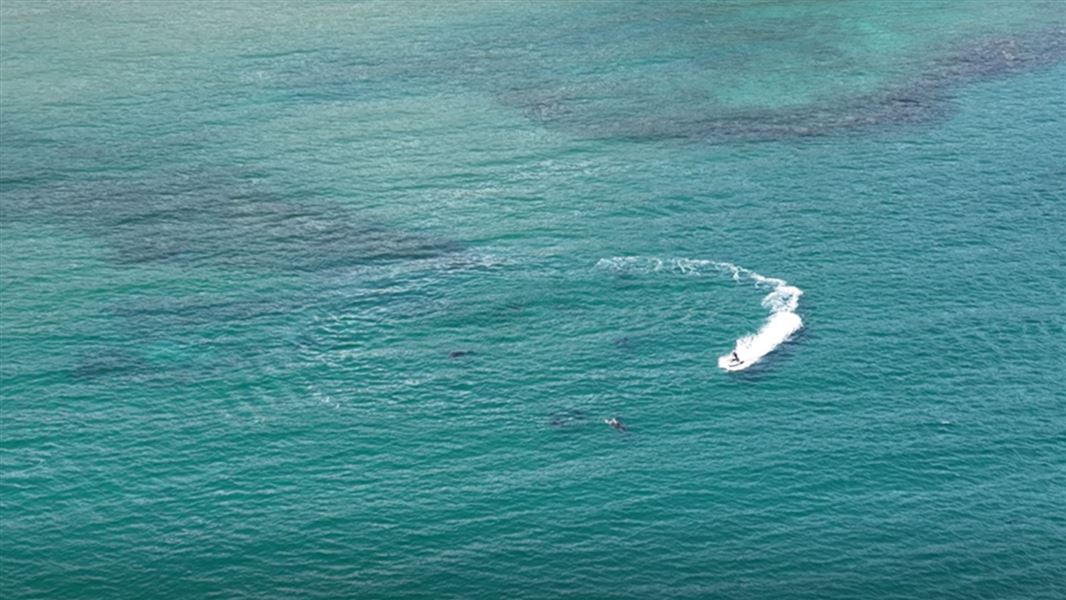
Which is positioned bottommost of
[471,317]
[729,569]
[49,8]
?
[729,569]

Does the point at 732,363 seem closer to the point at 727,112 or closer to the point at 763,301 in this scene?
the point at 763,301

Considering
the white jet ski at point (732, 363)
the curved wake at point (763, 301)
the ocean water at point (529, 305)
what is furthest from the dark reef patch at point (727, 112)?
the white jet ski at point (732, 363)

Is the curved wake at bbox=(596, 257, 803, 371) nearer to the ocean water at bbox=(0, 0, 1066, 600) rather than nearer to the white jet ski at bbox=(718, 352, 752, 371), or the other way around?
the white jet ski at bbox=(718, 352, 752, 371)

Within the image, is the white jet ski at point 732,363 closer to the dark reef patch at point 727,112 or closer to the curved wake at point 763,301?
the curved wake at point 763,301

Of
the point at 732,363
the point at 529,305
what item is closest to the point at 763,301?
the point at 732,363

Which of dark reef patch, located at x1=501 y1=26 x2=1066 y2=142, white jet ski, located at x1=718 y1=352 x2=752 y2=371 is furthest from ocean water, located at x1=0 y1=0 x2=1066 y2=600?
white jet ski, located at x1=718 y1=352 x2=752 y2=371

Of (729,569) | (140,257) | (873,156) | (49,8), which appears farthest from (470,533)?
(49,8)

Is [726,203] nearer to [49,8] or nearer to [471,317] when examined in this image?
[471,317]
